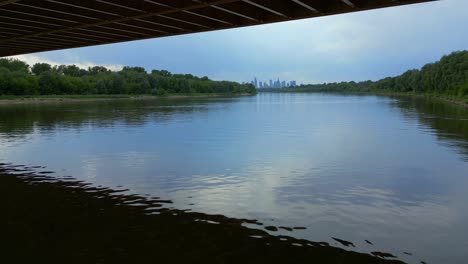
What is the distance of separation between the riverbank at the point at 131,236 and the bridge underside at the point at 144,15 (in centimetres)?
868

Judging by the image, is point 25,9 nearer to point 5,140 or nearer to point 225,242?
point 225,242

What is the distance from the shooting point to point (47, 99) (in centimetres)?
13600

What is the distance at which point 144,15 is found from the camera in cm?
1881

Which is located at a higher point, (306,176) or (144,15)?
(144,15)

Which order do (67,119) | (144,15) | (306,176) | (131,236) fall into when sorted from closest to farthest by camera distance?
(131,236) → (144,15) → (306,176) → (67,119)

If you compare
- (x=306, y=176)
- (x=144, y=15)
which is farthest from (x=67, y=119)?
(x=306, y=176)

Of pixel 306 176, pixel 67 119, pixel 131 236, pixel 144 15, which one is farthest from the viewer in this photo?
pixel 67 119

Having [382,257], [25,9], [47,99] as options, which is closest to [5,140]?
[25,9]

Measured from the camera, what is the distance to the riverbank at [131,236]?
9961 mm

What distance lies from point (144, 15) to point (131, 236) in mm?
11622

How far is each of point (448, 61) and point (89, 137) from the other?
136m

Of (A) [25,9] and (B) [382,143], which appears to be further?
(B) [382,143]

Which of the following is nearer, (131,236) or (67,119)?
(131,236)

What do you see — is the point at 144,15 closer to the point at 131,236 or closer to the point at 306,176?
the point at 306,176
